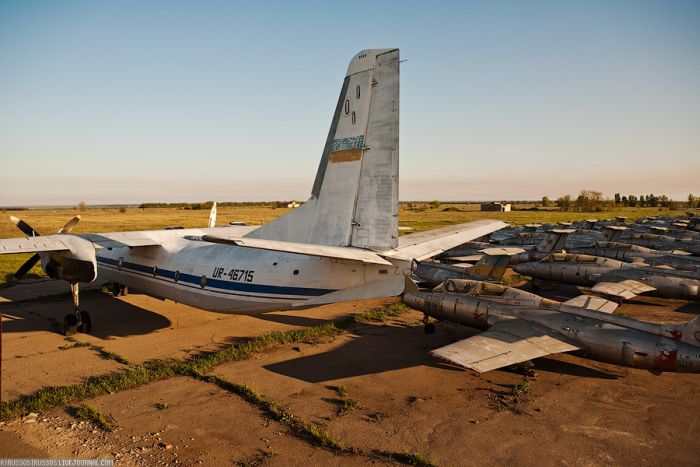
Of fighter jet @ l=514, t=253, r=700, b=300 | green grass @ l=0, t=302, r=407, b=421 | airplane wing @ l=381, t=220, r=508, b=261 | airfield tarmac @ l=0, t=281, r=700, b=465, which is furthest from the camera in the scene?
fighter jet @ l=514, t=253, r=700, b=300

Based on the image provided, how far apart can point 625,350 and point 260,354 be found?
10739 millimetres

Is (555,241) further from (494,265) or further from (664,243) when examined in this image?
(664,243)

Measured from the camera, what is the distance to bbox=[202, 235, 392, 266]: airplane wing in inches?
395

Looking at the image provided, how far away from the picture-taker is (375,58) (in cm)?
1370

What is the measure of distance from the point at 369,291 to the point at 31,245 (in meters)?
11.6

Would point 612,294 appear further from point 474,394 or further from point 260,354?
point 260,354

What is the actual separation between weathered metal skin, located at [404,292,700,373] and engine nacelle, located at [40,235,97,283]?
43.2 ft

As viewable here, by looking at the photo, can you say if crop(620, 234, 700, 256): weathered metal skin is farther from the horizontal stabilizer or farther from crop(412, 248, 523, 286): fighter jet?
the horizontal stabilizer

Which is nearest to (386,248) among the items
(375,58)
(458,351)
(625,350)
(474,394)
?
(458,351)

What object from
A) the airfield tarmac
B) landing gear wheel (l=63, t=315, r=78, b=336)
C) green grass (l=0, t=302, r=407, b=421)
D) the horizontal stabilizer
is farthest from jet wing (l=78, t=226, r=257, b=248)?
the horizontal stabilizer

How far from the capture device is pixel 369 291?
13.0 meters

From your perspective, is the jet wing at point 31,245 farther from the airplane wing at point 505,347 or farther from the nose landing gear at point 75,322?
the airplane wing at point 505,347

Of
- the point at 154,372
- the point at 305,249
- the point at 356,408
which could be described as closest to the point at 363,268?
the point at 305,249

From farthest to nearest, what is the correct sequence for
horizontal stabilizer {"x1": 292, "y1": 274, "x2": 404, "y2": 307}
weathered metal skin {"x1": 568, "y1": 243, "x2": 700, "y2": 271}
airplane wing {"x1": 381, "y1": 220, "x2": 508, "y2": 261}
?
weathered metal skin {"x1": 568, "y1": 243, "x2": 700, "y2": 271}
airplane wing {"x1": 381, "y1": 220, "x2": 508, "y2": 261}
horizontal stabilizer {"x1": 292, "y1": 274, "x2": 404, "y2": 307}
